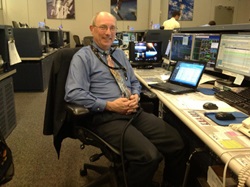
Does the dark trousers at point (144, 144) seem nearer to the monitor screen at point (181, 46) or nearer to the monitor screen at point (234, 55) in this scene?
the monitor screen at point (234, 55)

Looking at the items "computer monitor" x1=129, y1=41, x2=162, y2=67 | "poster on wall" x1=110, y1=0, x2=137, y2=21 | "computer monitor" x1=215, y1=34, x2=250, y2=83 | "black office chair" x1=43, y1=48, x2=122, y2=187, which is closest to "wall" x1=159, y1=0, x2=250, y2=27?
"poster on wall" x1=110, y1=0, x2=137, y2=21

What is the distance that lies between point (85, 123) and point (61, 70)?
0.36 meters

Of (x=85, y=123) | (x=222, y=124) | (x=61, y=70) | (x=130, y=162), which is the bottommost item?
(x=130, y=162)

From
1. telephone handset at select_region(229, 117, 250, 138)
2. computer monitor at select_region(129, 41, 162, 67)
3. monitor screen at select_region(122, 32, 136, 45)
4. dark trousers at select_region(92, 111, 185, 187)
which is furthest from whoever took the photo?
monitor screen at select_region(122, 32, 136, 45)

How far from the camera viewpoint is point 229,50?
1815mm

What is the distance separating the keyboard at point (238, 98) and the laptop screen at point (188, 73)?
23cm

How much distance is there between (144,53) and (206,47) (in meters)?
0.94

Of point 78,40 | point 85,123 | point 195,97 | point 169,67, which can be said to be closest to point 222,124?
point 195,97

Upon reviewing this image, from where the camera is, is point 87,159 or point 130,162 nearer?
point 130,162

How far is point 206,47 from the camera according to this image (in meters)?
2.14

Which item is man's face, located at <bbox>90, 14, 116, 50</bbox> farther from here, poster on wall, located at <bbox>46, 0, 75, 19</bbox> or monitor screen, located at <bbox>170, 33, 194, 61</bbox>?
poster on wall, located at <bbox>46, 0, 75, 19</bbox>

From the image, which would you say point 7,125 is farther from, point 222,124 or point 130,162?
point 222,124

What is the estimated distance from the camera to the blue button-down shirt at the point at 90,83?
1457mm

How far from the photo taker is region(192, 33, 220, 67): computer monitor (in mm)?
2011
